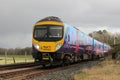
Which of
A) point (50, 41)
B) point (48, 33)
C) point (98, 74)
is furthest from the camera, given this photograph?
point (48, 33)

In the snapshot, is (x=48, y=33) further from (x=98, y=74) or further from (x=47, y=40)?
(x=98, y=74)

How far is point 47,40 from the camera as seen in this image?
2228cm

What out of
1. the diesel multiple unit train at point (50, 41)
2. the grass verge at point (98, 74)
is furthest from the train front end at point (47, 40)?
the grass verge at point (98, 74)

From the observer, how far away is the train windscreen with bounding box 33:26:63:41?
22.4 meters

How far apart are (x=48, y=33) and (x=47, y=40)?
583 mm

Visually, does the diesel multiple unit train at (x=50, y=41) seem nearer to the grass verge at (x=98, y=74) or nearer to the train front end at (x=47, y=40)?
the train front end at (x=47, y=40)

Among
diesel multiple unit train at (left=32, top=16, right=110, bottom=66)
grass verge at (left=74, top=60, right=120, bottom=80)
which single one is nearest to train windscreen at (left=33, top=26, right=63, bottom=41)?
diesel multiple unit train at (left=32, top=16, right=110, bottom=66)

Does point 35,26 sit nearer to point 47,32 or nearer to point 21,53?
point 47,32

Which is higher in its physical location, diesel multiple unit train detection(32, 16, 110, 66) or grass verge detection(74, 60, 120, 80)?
diesel multiple unit train detection(32, 16, 110, 66)

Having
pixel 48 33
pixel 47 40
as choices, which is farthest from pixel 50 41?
pixel 48 33

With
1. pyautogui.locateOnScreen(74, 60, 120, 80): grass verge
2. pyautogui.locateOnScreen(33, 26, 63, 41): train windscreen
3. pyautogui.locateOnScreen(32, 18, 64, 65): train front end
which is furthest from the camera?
pyautogui.locateOnScreen(33, 26, 63, 41): train windscreen

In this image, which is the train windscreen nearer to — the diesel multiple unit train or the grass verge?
the diesel multiple unit train

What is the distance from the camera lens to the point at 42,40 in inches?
878

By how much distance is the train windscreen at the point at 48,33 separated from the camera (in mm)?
22406
